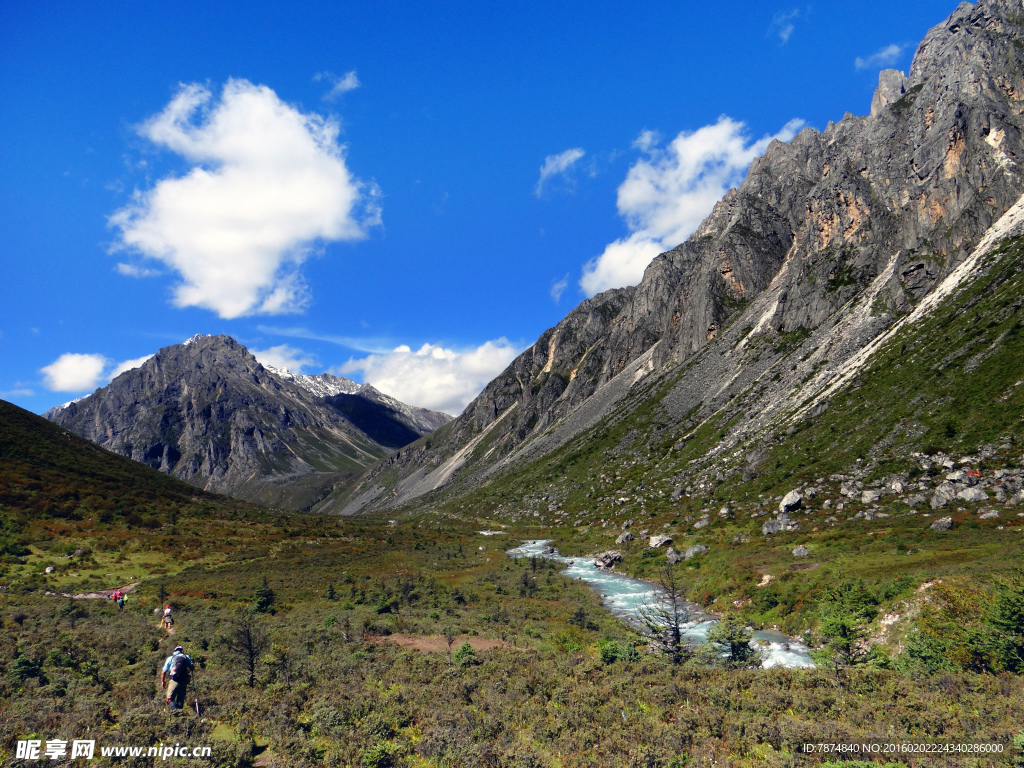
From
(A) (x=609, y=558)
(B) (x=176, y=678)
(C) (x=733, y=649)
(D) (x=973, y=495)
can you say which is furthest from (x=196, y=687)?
(D) (x=973, y=495)

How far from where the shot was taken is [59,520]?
49.3 m

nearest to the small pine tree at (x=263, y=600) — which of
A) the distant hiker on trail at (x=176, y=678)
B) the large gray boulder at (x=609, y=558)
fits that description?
the distant hiker on trail at (x=176, y=678)

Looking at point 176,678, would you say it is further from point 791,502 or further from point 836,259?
point 836,259

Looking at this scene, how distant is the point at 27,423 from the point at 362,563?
62917 millimetres

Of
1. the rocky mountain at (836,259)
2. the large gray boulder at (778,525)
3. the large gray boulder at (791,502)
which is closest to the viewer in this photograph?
the large gray boulder at (778,525)

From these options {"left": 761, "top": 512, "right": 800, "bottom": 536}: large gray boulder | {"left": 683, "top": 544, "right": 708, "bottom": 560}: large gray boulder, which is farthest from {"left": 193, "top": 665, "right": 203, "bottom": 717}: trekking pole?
{"left": 761, "top": 512, "right": 800, "bottom": 536}: large gray boulder

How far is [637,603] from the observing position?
4216 cm

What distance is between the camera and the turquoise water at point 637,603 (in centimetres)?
2753

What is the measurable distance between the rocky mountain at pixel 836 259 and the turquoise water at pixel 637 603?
115 ft

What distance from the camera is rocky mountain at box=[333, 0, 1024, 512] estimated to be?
8506 centimetres

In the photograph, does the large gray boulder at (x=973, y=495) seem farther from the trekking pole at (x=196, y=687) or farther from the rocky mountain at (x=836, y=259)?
the trekking pole at (x=196, y=687)

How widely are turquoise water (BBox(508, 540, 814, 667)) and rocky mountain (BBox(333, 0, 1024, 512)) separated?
35.1 meters

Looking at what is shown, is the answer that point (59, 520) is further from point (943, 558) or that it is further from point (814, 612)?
point (943, 558)

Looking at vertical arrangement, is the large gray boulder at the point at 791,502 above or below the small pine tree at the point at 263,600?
above
